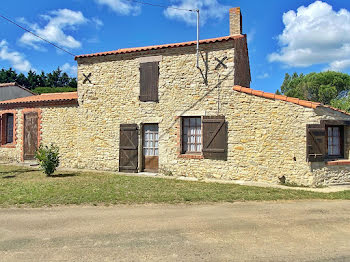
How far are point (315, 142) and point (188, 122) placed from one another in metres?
4.70

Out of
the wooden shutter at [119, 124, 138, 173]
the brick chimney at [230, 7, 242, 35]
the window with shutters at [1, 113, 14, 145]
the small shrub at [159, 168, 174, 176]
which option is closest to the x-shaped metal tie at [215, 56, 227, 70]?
the brick chimney at [230, 7, 242, 35]

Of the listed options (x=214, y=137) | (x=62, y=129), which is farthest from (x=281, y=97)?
(x=62, y=129)

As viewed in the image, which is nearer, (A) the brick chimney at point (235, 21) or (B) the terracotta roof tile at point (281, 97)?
(B) the terracotta roof tile at point (281, 97)

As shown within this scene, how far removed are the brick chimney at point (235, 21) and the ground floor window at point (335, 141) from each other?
5684mm

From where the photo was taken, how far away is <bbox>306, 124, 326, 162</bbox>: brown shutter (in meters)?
8.01

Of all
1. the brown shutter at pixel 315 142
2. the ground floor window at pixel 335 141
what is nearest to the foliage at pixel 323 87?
the ground floor window at pixel 335 141

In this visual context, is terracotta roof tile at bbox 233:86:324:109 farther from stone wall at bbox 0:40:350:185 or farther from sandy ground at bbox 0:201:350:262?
sandy ground at bbox 0:201:350:262

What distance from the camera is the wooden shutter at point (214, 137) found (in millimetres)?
9250

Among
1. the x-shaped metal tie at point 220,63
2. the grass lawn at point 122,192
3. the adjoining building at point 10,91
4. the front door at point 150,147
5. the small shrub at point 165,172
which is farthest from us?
the adjoining building at point 10,91

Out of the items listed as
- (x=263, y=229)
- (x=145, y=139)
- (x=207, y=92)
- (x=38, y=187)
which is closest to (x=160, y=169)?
(x=145, y=139)

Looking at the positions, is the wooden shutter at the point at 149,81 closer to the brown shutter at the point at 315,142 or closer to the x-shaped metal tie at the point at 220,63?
the x-shaped metal tie at the point at 220,63

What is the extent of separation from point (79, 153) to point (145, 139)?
137 inches

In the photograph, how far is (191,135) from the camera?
10023mm

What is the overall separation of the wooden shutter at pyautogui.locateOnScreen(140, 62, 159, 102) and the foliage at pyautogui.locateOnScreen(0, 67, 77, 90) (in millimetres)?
25843
